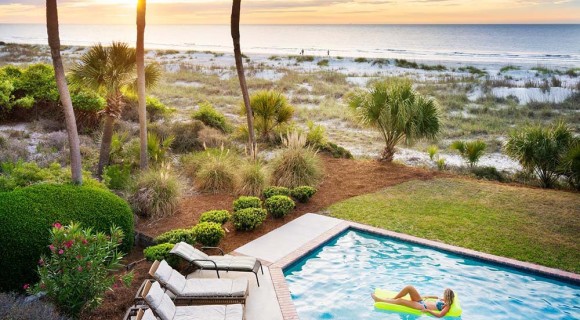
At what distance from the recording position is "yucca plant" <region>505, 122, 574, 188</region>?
13.1 metres

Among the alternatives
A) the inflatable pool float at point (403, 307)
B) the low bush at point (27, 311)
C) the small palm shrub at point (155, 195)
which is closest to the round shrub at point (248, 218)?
the small palm shrub at point (155, 195)

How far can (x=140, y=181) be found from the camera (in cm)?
1070

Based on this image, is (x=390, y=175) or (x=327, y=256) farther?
(x=390, y=175)

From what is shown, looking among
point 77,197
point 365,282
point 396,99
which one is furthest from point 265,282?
point 396,99

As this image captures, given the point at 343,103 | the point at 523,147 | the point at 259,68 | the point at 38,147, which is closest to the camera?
the point at 523,147

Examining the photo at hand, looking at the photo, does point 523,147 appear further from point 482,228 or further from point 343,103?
point 343,103

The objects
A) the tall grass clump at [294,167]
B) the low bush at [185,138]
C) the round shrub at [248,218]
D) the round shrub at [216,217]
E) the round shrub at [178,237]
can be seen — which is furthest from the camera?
the low bush at [185,138]

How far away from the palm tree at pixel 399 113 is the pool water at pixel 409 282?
5.67m

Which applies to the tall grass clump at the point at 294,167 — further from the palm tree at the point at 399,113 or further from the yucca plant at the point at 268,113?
the yucca plant at the point at 268,113

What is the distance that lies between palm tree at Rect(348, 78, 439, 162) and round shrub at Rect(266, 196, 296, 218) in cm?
543

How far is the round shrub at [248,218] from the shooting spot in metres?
9.59

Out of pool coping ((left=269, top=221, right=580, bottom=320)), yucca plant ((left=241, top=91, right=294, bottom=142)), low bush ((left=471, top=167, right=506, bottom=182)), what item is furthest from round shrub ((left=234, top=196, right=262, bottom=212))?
low bush ((left=471, top=167, right=506, bottom=182))

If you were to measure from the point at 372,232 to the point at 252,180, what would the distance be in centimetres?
341

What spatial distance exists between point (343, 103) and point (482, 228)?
18.0 metres
